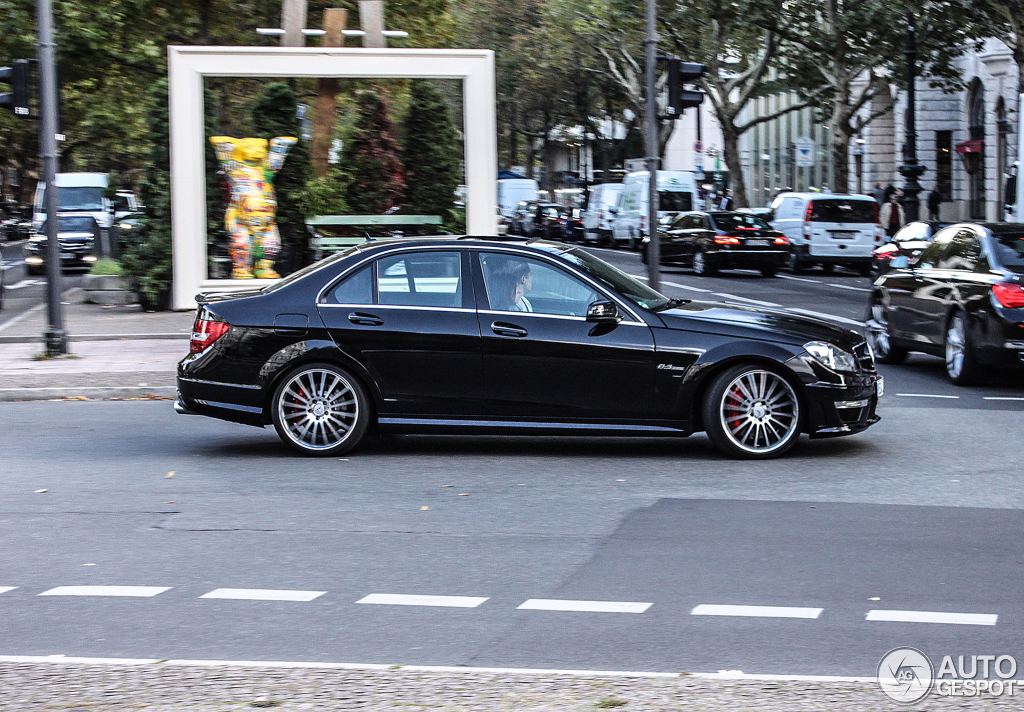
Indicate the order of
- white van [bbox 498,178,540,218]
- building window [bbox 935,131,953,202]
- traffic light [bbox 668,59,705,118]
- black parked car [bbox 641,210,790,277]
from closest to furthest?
traffic light [bbox 668,59,705,118] < black parked car [bbox 641,210,790,277] < building window [bbox 935,131,953,202] < white van [bbox 498,178,540,218]

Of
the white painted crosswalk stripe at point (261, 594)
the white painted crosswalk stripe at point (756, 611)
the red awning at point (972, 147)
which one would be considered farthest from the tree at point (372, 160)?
the red awning at point (972, 147)

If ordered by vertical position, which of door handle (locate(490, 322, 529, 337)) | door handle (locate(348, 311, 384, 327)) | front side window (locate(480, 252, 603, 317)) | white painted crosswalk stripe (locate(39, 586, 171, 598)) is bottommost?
white painted crosswalk stripe (locate(39, 586, 171, 598))

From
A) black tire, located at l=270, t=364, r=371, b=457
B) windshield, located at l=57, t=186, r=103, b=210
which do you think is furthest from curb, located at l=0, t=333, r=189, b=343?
windshield, located at l=57, t=186, r=103, b=210

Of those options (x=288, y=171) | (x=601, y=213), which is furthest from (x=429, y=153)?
(x=601, y=213)

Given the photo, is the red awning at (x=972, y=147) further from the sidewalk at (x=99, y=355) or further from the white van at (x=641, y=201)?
the sidewalk at (x=99, y=355)

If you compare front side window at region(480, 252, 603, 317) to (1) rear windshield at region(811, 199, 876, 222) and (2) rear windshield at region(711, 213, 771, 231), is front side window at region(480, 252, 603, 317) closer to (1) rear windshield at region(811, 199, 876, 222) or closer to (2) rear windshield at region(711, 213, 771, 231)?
(2) rear windshield at region(711, 213, 771, 231)

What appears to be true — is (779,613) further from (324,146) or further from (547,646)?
(324,146)

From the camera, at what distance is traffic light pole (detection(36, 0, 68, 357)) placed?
1508 centimetres

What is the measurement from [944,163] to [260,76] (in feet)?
118

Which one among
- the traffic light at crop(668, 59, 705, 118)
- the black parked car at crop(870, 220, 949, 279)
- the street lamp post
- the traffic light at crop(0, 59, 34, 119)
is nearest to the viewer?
the black parked car at crop(870, 220, 949, 279)

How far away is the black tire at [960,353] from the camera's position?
12.9 m

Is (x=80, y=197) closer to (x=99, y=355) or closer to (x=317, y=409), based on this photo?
(x=99, y=355)

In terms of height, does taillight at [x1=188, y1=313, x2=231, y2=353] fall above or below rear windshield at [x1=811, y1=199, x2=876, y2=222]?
below

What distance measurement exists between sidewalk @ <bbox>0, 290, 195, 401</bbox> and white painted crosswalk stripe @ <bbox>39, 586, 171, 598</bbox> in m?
6.72
